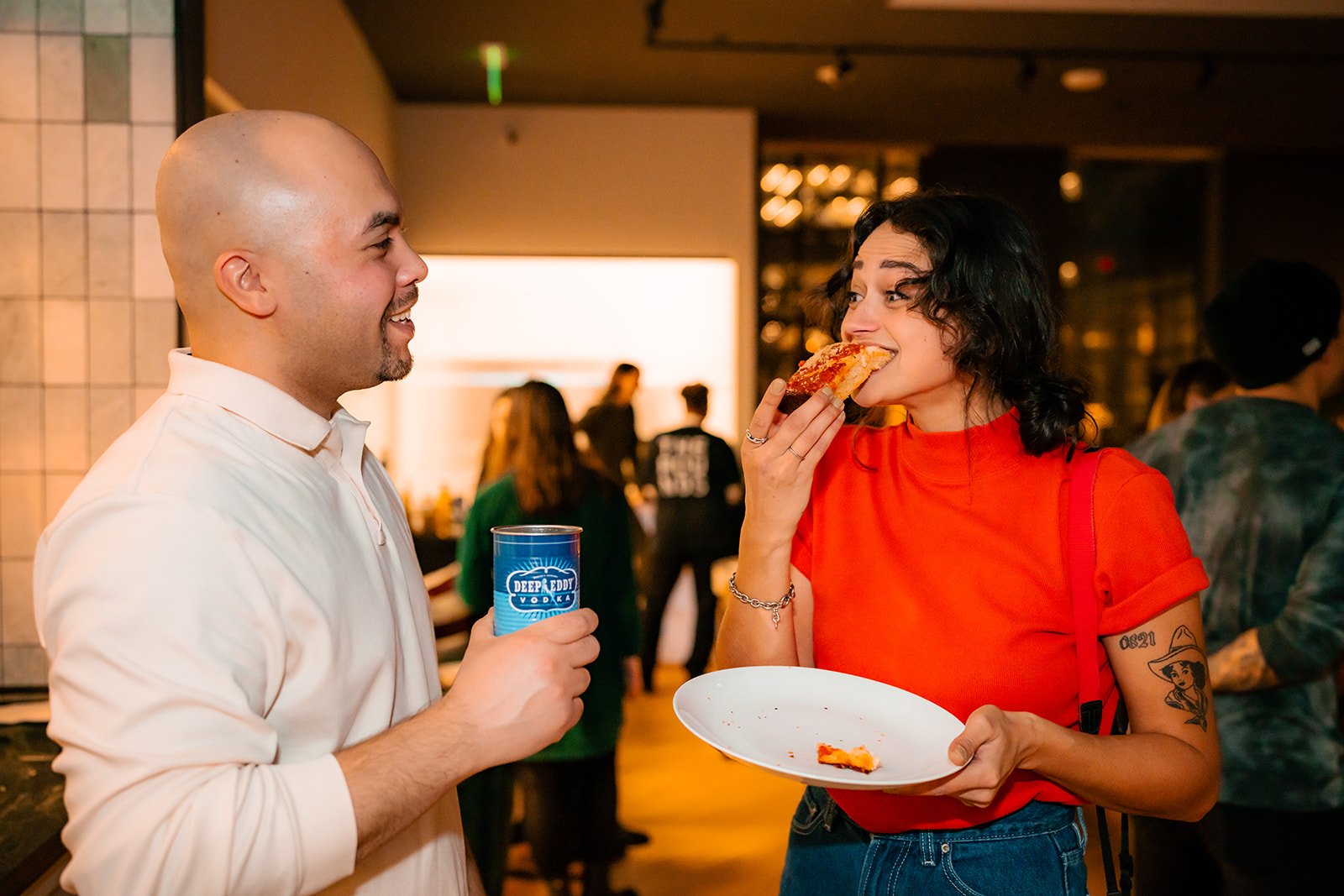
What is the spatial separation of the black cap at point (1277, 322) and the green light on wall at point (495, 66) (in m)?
4.97

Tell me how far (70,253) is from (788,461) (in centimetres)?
179

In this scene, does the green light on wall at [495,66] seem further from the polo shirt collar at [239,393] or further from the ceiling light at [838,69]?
the polo shirt collar at [239,393]

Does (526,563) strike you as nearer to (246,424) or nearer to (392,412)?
(246,424)

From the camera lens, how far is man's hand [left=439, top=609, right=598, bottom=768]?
3.33 ft

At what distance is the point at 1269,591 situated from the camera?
1.96m

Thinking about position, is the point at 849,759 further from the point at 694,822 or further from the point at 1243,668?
the point at 694,822

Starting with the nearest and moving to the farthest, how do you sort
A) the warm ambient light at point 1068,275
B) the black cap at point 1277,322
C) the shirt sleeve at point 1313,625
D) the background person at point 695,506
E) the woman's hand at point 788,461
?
the woman's hand at point 788,461 → the shirt sleeve at point 1313,625 → the black cap at point 1277,322 → the background person at point 695,506 → the warm ambient light at point 1068,275

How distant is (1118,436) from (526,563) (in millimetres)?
8973

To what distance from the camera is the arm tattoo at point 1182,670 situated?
4.13 ft

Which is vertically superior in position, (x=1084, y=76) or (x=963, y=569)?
(x=1084, y=76)

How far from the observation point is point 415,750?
0.98 meters

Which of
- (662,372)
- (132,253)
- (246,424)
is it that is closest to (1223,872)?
(246,424)

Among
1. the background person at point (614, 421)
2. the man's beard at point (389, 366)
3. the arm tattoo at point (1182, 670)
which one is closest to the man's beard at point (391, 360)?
the man's beard at point (389, 366)

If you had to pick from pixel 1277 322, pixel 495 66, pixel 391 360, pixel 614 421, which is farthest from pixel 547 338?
pixel 391 360
